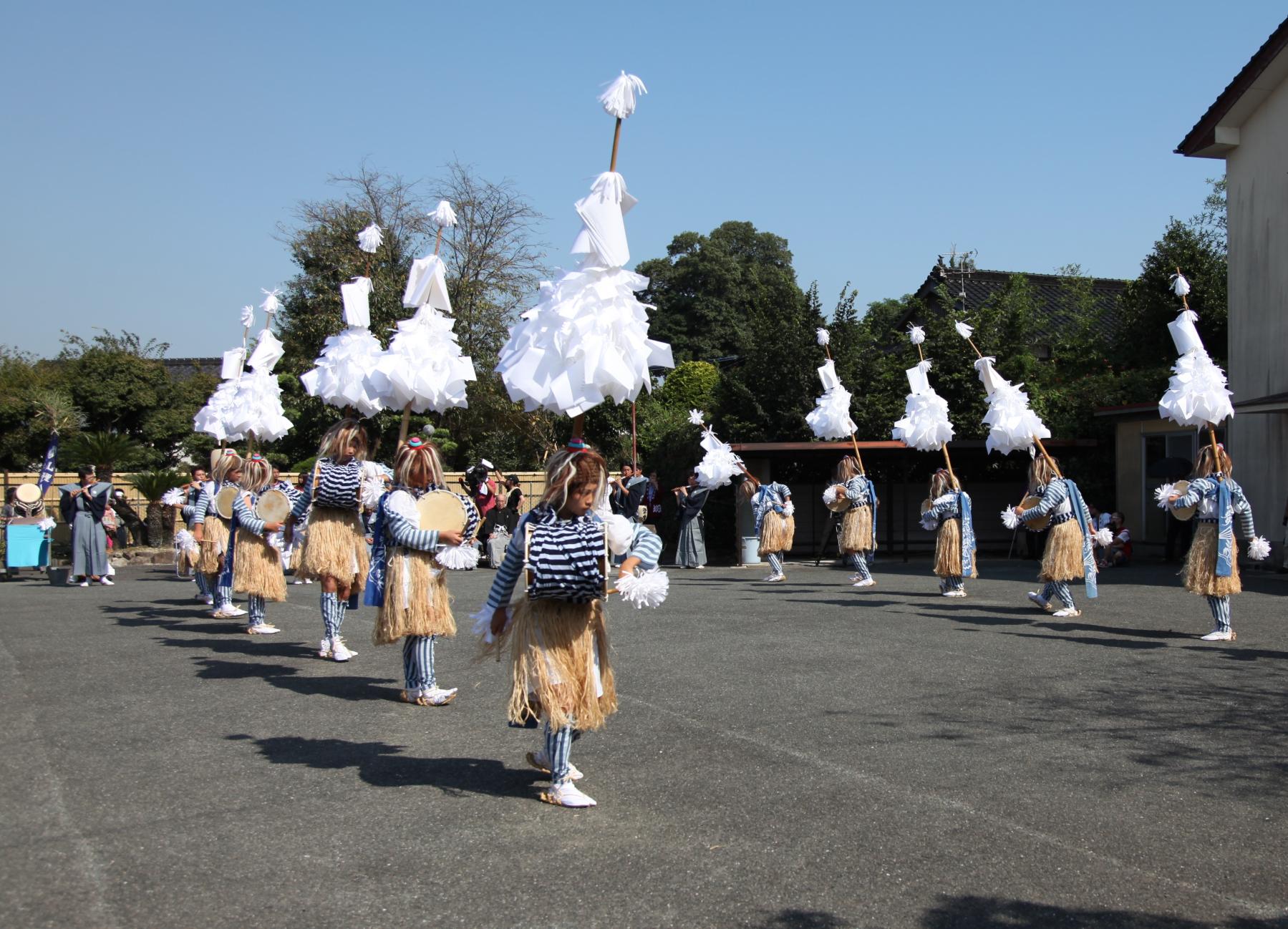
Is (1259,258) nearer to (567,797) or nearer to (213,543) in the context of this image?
(213,543)

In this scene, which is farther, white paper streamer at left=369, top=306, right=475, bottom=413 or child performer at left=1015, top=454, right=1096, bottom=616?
child performer at left=1015, top=454, right=1096, bottom=616

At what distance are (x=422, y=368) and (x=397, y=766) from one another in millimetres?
3506

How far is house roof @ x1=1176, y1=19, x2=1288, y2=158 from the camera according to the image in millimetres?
17547

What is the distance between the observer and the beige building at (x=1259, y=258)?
17.9 m

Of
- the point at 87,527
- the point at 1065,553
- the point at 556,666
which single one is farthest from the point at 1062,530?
the point at 87,527

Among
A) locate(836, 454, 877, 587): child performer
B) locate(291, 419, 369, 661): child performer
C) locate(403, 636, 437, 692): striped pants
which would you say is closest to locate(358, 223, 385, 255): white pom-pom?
locate(291, 419, 369, 661): child performer

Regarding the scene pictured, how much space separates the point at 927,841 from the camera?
471cm

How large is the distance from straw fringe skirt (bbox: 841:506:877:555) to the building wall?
728cm

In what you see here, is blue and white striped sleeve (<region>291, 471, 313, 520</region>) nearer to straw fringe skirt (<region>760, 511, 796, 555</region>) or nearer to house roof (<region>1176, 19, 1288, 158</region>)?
straw fringe skirt (<region>760, 511, 796, 555</region>)

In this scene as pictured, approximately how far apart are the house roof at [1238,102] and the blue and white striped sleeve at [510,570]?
57.1ft

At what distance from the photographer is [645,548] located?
5309 mm

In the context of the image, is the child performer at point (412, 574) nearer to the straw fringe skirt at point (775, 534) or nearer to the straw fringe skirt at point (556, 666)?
the straw fringe skirt at point (556, 666)

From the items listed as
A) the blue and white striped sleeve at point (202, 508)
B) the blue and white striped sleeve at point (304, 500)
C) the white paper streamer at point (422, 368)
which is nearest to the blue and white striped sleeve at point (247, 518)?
the blue and white striped sleeve at point (304, 500)

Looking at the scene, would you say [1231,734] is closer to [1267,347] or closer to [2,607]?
[2,607]
